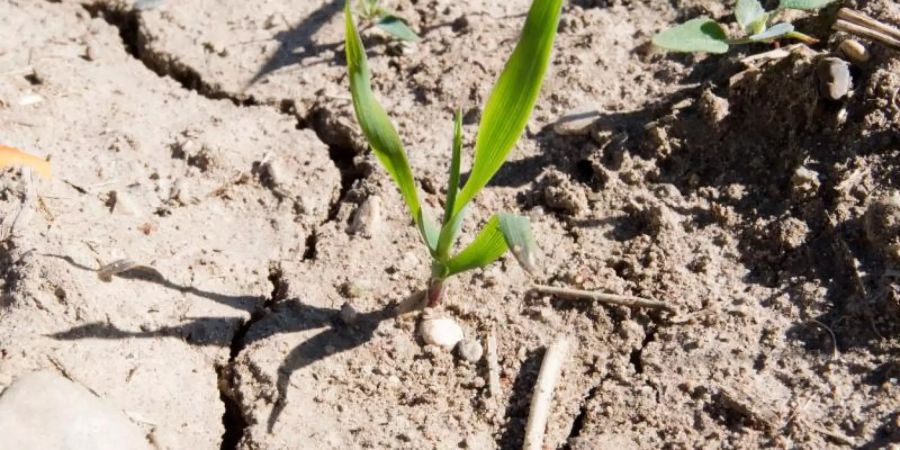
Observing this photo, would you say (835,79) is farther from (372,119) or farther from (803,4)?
(372,119)

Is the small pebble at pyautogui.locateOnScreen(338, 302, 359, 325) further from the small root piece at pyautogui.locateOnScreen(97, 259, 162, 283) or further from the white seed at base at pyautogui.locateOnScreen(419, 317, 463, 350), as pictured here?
the small root piece at pyautogui.locateOnScreen(97, 259, 162, 283)

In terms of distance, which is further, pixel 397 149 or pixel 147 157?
pixel 147 157

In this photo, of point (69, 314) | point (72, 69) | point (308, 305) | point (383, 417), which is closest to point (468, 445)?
point (383, 417)

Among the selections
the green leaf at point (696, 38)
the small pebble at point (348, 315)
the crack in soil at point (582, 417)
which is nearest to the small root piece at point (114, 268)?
the small pebble at point (348, 315)

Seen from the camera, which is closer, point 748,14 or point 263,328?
point 263,328

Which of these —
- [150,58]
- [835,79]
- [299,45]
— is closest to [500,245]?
[835,79]

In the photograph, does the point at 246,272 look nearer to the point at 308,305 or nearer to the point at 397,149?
the point at 308,305
